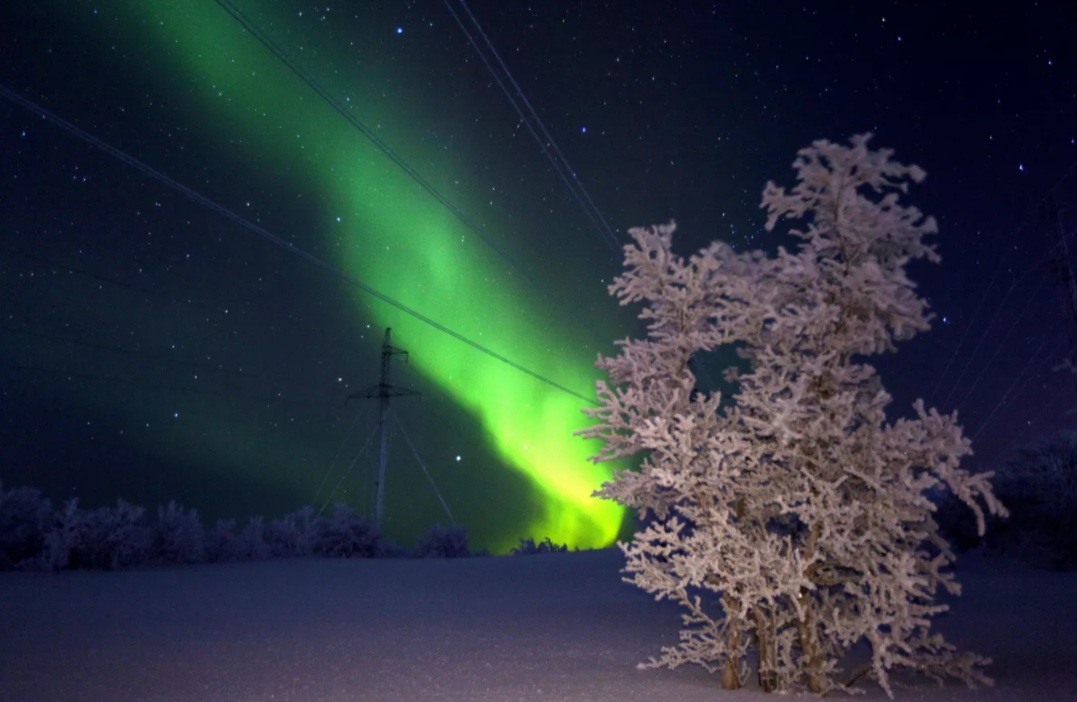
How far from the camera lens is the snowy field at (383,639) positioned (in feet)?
21.7

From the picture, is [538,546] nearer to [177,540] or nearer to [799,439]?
[177,540]

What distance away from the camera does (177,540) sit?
19719 mm

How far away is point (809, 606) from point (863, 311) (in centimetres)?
246

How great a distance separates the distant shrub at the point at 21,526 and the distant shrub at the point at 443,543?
12583 millimetres

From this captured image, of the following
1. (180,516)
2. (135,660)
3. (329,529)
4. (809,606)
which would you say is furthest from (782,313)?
(329,529)

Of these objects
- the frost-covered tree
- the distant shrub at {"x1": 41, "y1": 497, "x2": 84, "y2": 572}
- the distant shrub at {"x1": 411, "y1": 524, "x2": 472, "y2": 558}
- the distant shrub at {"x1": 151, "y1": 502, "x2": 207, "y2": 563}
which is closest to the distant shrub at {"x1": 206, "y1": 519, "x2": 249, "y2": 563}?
the distant shrub at {"x1": 151, "y1": 502, "x2": 207, "y2": 563}

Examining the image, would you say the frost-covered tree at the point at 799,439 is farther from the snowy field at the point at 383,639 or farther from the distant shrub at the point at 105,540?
the distant shrub at the point at 105,540

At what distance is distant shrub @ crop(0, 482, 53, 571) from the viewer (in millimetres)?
17719

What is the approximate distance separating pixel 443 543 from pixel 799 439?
80.2 feet

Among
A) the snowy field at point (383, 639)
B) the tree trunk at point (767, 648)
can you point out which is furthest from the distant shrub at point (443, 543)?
the tree trunk at point (767, 648)

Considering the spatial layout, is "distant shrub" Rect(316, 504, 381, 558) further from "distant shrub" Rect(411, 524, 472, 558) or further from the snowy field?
the snowy field

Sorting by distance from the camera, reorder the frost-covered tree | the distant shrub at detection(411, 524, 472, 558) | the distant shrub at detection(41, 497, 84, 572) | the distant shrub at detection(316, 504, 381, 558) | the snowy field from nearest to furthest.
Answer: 1. the frost-covered tree
2. the snowy field
3. the distant shrub at detection(41, 497, 84, 572)
4. the distant shrub at detection(316, 504, 381, 558)
5. the distant shrub at detection(411, 524, 472, 558)

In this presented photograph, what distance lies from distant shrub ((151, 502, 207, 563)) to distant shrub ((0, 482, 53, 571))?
8.24 feet

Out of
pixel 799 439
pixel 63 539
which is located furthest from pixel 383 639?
pixel 63 539
